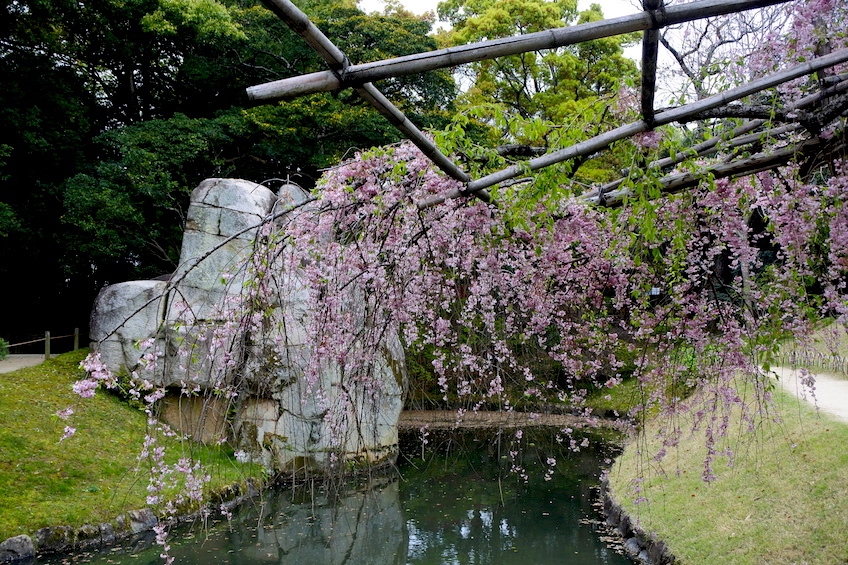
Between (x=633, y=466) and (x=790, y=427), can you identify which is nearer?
(x=790, y=427)

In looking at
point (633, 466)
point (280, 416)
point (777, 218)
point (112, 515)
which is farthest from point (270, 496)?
point (777, 218)

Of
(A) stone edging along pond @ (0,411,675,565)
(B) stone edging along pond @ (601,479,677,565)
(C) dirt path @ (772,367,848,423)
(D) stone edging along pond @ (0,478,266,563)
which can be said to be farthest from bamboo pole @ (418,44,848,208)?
(C) dirt path @ (772,367,848,423)

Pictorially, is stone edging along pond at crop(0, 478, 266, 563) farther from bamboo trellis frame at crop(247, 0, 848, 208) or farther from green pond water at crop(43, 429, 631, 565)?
bamboo trellis frame at crop(247, 0, 848, 208)

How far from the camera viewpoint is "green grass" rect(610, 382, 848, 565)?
4879mm

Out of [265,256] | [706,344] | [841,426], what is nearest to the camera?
[265,256]

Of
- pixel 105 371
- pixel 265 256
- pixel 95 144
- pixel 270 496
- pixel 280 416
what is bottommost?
pixel 270 496

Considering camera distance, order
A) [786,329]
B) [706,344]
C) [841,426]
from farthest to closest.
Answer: [841,426], [706,344], [786,329]

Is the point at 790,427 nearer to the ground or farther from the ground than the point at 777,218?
nearer to the ground

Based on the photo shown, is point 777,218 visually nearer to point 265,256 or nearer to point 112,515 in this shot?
point 265,256

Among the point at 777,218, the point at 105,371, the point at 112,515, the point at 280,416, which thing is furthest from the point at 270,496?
the point at 777,218

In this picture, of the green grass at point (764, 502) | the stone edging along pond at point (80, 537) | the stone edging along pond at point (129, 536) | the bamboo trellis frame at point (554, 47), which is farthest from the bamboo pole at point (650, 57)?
the stone edging along pond at point (80, 537)

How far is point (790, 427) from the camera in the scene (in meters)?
7.14

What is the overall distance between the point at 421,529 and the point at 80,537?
3.55 metres

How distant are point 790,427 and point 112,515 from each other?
7.43 meters
